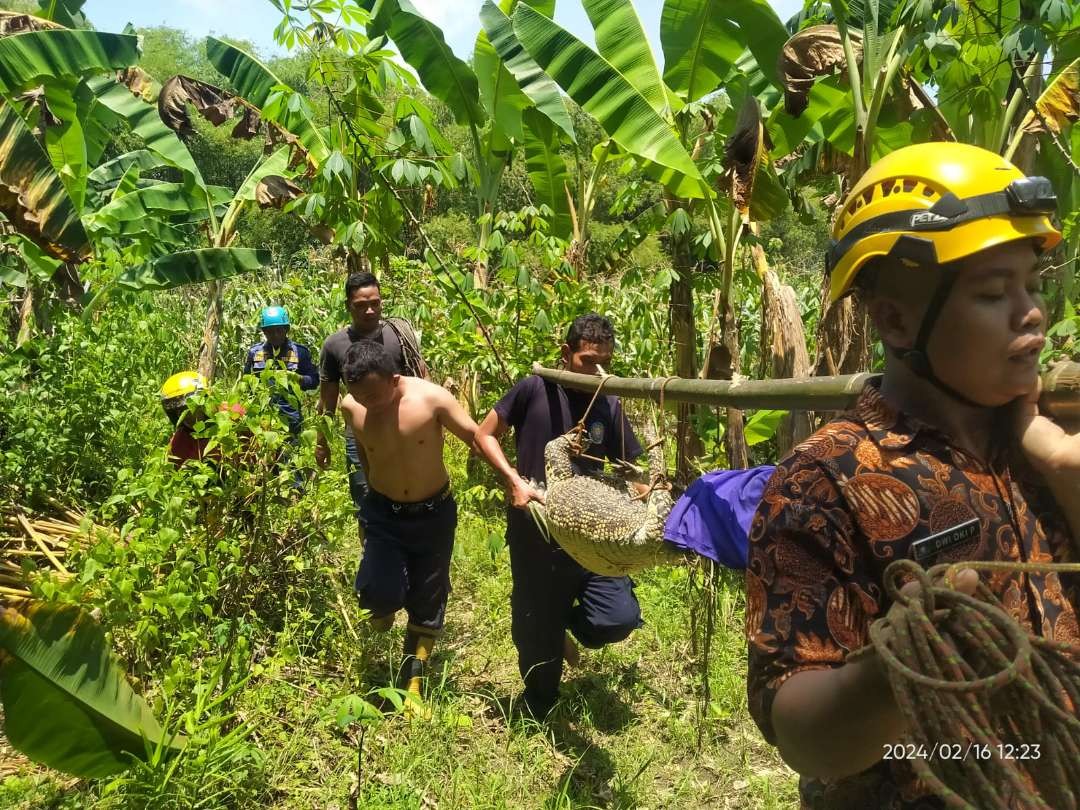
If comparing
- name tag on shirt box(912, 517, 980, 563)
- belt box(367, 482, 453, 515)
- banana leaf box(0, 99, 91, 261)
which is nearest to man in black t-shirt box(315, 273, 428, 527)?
belt box(367, 482, 453, 515)

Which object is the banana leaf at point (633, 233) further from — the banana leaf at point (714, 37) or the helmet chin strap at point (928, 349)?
the helmet chin strap at point (928, 349)

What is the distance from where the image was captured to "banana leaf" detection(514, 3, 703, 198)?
4.16 metres

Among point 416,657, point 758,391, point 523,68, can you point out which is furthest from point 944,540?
point 523,68

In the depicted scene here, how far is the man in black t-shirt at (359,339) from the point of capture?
15.8 feet

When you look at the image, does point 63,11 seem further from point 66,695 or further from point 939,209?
point 939,209

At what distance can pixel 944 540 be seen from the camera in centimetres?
106

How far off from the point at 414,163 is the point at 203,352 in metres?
4.15

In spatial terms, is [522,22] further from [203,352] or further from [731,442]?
[203,352]

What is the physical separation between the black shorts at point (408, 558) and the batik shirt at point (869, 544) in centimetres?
298

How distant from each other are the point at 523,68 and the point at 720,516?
4.44 metres

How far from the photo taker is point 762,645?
1.07 meters

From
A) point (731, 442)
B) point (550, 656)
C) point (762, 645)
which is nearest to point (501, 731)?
point (550, 656)

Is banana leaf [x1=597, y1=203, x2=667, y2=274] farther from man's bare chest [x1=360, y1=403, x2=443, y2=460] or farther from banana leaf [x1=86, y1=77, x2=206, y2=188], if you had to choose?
banana leaf [x1=86, y1=77, x2=206, y2=188]

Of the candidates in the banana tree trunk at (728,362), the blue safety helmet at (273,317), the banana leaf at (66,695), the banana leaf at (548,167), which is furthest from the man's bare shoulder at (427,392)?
the banana leaf at (548,167)
